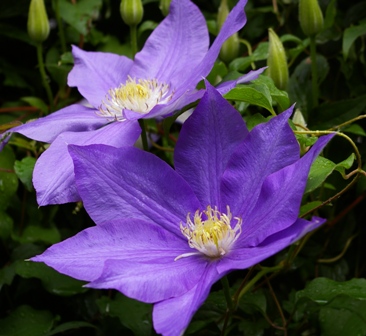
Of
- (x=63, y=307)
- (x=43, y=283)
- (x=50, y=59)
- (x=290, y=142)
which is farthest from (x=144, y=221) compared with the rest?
(x=50, y=59)

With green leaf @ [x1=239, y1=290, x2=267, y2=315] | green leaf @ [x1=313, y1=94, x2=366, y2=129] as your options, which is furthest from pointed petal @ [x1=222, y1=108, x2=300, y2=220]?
green leaf @ [x1=313, y1=94, x2=366, y2=129]

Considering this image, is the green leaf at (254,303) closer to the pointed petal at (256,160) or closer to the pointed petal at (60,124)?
the pointed petal at (256,160)

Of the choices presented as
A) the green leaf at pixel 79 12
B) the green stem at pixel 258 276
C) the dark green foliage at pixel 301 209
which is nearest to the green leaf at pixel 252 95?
the dark green foliage at pixel 301 209

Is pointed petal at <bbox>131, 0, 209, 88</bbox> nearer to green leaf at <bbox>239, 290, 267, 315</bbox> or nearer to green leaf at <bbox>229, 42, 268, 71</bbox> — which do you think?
green leaf at <bbox>229, 42, 268, 71</bbox>

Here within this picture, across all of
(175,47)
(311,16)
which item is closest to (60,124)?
(175,47)

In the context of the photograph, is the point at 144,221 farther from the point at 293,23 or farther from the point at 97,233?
the point at 293,23
